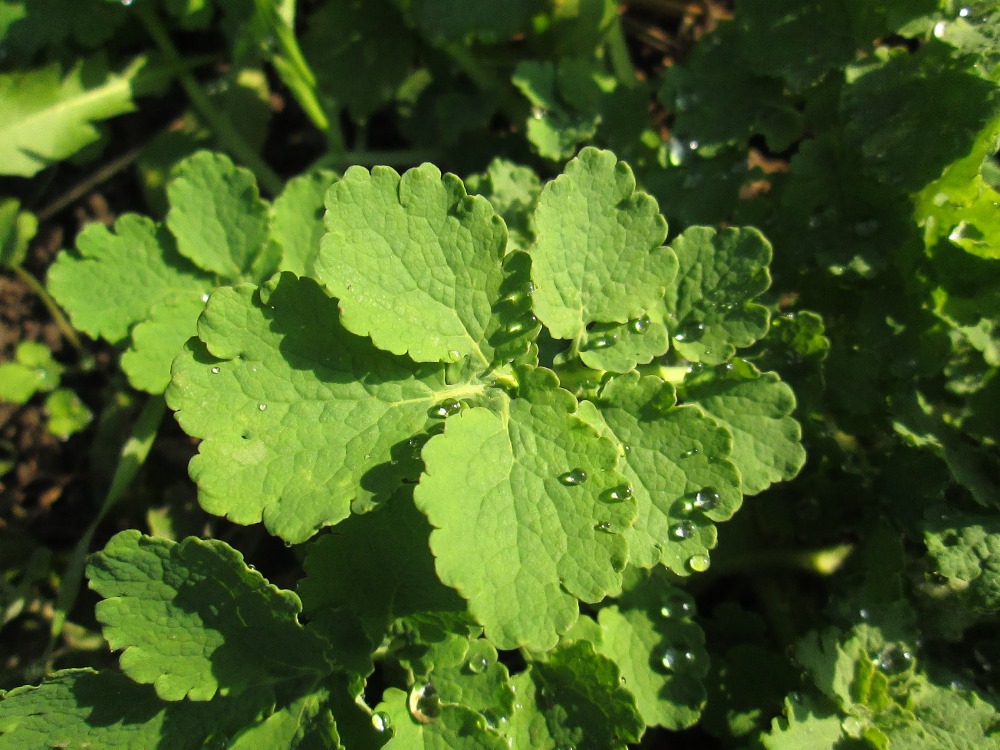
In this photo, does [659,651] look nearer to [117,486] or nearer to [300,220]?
[300,220]

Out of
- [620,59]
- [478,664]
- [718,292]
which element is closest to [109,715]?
[478,664]

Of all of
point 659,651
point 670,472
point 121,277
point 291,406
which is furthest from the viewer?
point 121,277

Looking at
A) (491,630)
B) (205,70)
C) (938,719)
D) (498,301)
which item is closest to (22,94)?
(205,70)

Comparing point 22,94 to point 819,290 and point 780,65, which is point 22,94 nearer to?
point 780,65

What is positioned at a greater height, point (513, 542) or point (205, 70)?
point (205, 70)

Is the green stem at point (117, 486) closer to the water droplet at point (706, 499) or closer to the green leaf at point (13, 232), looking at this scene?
the green leaf at point (13, 232)

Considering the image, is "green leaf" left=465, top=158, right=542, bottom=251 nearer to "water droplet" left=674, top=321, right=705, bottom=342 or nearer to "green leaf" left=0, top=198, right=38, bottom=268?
"water droplet" left=674, top=321, right=705, bottom=342

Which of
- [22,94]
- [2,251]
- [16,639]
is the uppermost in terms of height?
[22,94]

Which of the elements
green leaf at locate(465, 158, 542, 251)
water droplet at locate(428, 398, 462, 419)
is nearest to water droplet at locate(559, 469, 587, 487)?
water droplet at locate(428, 398, 462, 419)
